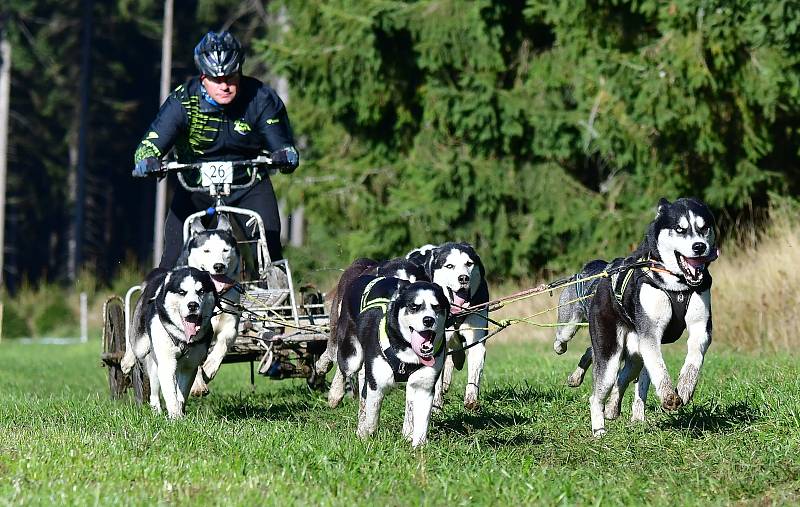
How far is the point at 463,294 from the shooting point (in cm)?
926

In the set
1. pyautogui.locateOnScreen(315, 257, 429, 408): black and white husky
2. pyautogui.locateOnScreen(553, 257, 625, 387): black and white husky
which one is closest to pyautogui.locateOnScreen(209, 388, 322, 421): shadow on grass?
pyautogui.locateOnScreen(315, 257, 429, 408): black and white husky

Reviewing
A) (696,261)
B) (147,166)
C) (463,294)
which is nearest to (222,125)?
(147,166)

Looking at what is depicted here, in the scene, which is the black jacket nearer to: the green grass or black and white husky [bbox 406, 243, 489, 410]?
black and white husky [bbox 406, 243, 489, 410]

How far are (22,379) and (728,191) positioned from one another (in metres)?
9.28

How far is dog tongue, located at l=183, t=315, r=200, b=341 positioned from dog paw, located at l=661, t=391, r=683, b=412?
3107 mm

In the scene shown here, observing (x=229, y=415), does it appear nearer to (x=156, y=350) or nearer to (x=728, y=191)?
(x=156, y=350)

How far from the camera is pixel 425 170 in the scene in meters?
21.0

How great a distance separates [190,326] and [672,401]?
322 centimetres

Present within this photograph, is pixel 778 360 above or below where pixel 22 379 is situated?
above

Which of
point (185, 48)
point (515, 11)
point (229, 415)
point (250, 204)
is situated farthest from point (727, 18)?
point (185, 48)

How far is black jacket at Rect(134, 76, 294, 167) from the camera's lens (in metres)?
10.4

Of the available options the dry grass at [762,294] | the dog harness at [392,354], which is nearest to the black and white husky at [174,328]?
the dog harness at [392,354]

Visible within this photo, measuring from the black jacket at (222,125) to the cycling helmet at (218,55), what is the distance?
36 centimetres

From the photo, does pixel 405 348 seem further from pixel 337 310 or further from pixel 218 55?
pixel 218 55
